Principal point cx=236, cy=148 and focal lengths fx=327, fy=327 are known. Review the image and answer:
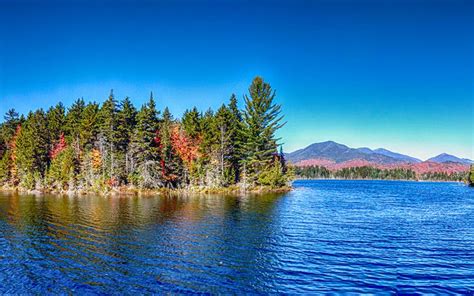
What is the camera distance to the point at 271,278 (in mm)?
17359

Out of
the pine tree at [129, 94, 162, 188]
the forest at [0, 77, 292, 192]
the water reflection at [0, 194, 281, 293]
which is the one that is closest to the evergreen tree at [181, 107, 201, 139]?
the forest at [0, 77, 292, 192]

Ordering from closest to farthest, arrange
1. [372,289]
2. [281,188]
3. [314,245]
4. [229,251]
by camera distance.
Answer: [372,289]
[229,251]
[314,245]
[281,188]

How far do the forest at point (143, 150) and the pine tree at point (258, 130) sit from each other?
0.23 metres

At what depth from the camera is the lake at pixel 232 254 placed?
16.4 m

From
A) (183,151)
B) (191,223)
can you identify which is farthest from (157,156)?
(191,223)

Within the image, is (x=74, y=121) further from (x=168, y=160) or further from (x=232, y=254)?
(x=232, y=254)

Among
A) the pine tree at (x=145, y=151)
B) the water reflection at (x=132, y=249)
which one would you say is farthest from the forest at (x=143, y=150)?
the water reflection at (x=132, y=249)

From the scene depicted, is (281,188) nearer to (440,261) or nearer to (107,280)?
(440,261)

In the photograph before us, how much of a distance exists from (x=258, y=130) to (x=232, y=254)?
5677cm

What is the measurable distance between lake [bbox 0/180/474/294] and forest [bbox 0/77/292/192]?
32309 mm

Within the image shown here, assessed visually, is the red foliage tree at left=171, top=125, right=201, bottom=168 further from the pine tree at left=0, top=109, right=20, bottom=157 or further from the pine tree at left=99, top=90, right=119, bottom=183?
the pine tree at left=0, top=109, right=20, bottom=157

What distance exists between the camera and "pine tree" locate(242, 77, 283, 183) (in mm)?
75875

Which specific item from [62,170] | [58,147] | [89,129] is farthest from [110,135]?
[58,147]

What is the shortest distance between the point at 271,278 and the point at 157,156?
55.2 metres
